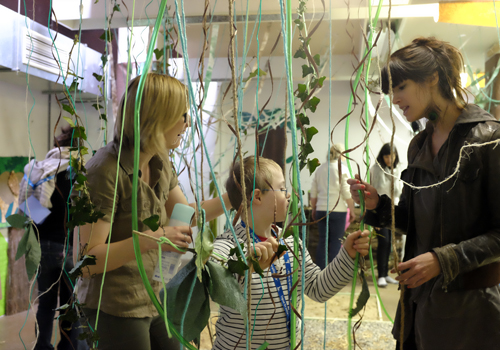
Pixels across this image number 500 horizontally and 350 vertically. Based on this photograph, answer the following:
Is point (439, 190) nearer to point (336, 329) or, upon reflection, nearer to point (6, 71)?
point (336, 329)

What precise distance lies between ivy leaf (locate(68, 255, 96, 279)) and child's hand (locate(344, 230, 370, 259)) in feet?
1.75

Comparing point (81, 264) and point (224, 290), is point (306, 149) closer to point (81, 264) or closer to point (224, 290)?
point (224, 290)

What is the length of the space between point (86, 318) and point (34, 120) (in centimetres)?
306

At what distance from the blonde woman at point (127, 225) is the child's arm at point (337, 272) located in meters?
0.34

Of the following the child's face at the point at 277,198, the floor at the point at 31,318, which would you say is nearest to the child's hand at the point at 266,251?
the child's face at the point at 277,198

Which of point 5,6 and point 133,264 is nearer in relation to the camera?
point 133,264

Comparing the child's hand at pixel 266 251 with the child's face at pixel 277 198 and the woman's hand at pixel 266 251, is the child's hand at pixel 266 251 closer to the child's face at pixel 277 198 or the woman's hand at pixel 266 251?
the woman's hand at pixel 266 251

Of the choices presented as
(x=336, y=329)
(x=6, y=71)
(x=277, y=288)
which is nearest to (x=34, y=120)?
(x=6, y=71)

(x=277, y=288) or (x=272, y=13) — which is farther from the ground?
(x=272, y=13)

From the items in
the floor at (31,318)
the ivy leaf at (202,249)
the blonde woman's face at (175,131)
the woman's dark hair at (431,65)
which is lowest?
Result: the floor at (31,318)

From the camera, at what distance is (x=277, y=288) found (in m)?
0.97

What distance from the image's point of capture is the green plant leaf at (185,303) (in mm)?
472

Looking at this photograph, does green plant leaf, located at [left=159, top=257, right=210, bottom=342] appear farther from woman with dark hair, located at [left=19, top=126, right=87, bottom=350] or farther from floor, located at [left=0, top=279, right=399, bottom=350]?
floor, located at [left=0, top=279, right=399, bottom=350]

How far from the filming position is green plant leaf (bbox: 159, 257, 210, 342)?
472 millimetres
